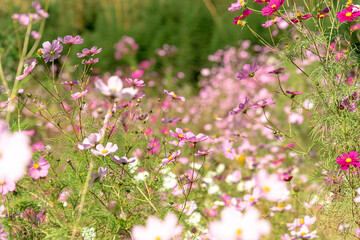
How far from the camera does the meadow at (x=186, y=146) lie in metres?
0.96

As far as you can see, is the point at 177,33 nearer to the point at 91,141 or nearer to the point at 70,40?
the point at 70,40

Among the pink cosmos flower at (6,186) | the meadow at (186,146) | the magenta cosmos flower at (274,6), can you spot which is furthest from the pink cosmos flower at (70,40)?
the magenta cosmos flower at (274,6)

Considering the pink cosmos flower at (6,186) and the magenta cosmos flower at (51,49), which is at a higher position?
the magenta cosmos flower at (51,49)

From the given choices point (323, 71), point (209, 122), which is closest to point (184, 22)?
point (209, 122)

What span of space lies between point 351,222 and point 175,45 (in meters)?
5.85

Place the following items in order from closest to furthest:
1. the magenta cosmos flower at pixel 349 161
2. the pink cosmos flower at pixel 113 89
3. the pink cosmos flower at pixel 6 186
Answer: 1. the pink cosmos flower at pixel 113 89
2. the pink cosmos flower at pixel 6 186
3. the magenta cosmos flower at pixel 349 161

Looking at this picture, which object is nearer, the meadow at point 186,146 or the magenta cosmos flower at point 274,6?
the meadow at point 186,146

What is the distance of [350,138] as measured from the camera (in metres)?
1.22

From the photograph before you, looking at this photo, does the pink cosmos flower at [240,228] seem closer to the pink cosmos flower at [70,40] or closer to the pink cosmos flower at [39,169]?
the pink cosmos flower at [39,169]

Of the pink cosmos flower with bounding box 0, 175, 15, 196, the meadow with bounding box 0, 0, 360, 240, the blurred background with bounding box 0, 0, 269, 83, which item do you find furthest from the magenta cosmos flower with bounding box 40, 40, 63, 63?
the blurred background with bounding box 0, 0, 269, 83

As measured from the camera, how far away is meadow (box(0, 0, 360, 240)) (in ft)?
3.16

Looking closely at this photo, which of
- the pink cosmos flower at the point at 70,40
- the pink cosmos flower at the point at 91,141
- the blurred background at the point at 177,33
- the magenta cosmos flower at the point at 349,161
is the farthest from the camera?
the blurred background at the point at 177,33

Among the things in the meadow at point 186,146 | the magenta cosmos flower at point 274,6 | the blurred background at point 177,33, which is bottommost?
the blurred background at point 177,33

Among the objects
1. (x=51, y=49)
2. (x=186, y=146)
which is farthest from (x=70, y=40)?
(x=186, y=146)
